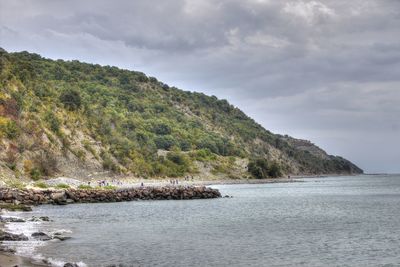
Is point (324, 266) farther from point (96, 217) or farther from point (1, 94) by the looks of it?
point (1, 94)

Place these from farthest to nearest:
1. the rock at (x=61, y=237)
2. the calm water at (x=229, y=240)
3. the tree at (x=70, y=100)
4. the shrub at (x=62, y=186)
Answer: the tree at (x=70, y=100), the shrub at (x=62, y=186), the rock at (x=61, y=237), the calm water at (x=229, y=240)

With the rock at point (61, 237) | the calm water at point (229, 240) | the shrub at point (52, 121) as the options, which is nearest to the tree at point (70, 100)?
the shrub at point (52, 121)

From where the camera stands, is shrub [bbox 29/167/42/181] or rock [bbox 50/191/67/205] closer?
rock [bbox 50/191/67/205]

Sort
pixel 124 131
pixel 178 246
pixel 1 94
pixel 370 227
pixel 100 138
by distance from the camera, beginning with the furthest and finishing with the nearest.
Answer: pixel 124 131 → pixel 100 138 → pixel 1 94 → pixel 370 227 → pixel 178 246

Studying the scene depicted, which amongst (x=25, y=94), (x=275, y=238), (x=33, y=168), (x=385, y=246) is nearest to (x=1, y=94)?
(x=25, y=94)

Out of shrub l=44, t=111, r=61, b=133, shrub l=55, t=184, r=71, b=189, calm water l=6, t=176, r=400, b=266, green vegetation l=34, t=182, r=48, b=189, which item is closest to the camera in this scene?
calm water l=6, t=176, r=400, b=266

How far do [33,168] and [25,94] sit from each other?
108 ft

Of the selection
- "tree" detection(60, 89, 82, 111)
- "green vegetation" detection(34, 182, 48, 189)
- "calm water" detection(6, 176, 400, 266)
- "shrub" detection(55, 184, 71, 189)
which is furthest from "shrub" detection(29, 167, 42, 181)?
"calm water" detection(6, 176, 400, 266)

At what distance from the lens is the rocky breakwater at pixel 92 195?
76.8 m

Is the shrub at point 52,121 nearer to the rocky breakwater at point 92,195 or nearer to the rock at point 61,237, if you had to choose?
the rocky breakwater at point 92,195

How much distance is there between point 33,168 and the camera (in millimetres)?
112188

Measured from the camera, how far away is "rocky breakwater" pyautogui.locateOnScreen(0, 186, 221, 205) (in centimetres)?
7675

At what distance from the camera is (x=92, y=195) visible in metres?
89.9

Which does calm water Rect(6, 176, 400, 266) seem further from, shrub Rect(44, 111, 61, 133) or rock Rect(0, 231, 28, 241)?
shrub Rect(44, 111, 61, 133)
